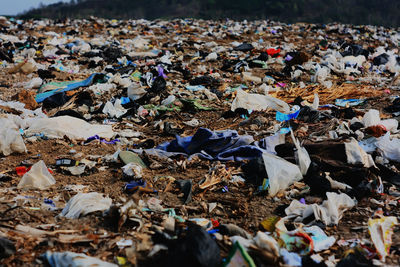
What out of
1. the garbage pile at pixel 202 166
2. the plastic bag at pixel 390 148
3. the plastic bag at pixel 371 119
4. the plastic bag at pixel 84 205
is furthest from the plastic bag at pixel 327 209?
the plastic bag at pixel 371 119

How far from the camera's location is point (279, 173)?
2.44 meters

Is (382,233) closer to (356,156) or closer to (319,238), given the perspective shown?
(319,238)

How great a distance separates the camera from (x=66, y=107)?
4.43 metres

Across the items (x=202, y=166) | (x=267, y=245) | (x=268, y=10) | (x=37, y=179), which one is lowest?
(x=202, y=166)

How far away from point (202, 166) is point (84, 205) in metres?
1.11

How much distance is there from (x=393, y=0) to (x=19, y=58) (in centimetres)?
1889

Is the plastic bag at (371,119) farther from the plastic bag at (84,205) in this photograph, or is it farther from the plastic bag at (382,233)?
the plastic bag at (84,205)

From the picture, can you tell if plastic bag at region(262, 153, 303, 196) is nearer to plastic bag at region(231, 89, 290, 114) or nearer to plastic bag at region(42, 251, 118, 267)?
plastic bag at region(42, 251, 118, 267)

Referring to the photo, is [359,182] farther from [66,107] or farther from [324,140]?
[66,107]

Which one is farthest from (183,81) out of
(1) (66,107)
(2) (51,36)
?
(2) (51,36)

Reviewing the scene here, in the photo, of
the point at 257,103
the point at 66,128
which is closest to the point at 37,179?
the point at 66,128

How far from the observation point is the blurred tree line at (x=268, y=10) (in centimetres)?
1748

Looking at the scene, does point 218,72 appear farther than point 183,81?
Yes

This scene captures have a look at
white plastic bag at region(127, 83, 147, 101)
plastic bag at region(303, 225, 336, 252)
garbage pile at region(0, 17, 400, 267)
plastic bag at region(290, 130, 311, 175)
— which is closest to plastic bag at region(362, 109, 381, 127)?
garbage pile at region(0, 17, 400, 267)
